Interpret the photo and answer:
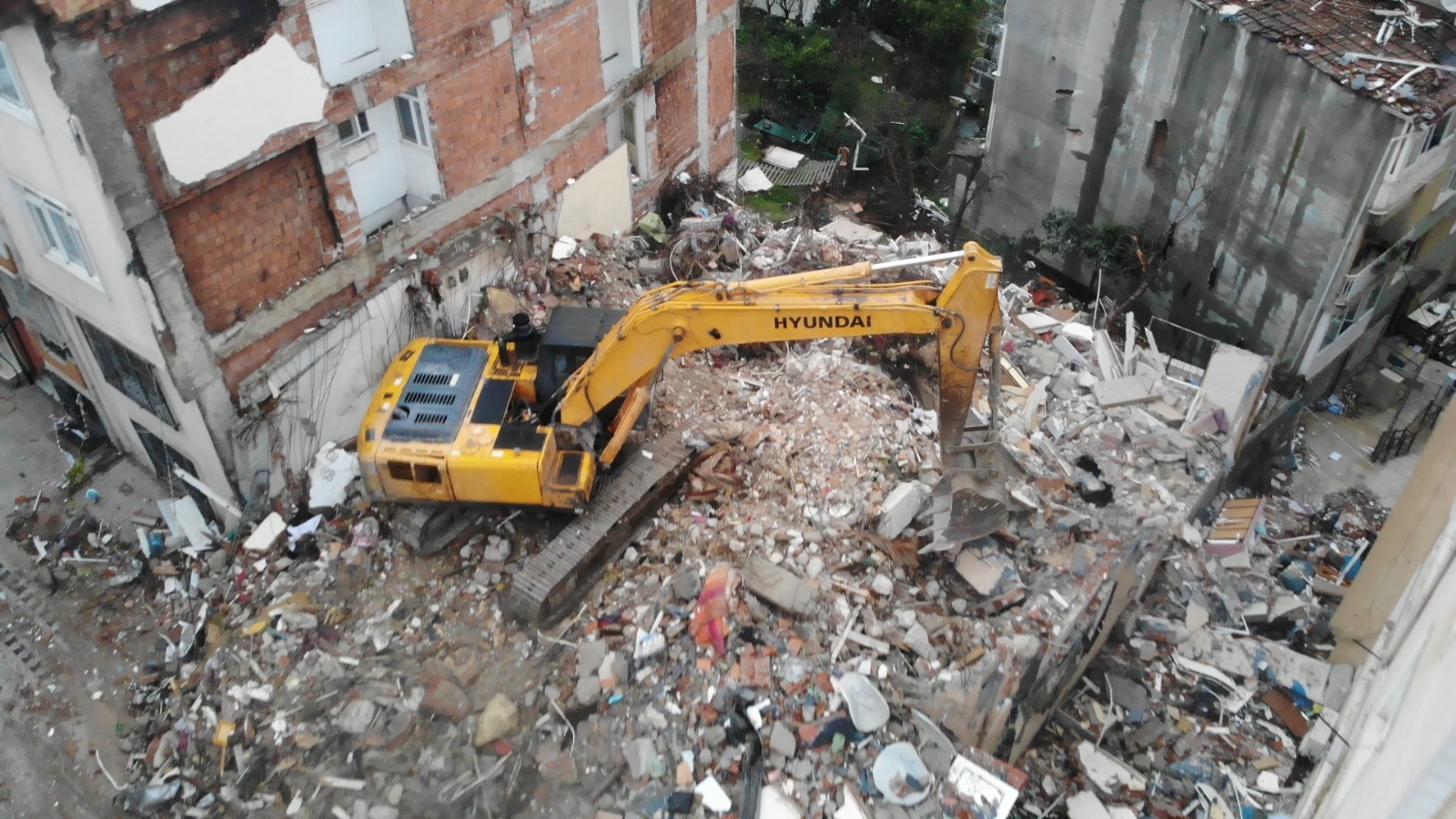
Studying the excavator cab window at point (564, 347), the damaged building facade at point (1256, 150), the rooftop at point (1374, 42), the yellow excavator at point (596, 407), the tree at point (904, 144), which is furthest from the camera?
the tree at point (904, 144)

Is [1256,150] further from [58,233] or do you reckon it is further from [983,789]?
[58,233]

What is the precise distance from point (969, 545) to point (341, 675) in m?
7.01

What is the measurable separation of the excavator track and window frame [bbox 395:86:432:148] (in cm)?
494

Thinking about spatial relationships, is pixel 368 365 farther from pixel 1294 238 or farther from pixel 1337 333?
pixel 1337 333

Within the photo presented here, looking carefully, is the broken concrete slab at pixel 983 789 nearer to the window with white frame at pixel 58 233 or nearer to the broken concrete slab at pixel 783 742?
the broken concrete slab at pixel 783 742

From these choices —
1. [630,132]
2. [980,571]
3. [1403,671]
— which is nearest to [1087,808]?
[980,571]

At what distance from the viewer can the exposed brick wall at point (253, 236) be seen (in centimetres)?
1064

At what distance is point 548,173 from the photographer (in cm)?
1513

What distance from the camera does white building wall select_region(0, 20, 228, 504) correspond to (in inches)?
361

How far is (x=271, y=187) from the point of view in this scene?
36.9 ft

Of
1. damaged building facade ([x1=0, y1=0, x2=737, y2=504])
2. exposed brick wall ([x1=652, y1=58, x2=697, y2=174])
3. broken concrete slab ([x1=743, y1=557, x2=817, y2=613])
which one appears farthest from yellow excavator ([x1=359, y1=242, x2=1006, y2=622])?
exposed brick wall ([x1=652, y1=58, x2=697, y2=174])

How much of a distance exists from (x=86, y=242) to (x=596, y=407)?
5473mm

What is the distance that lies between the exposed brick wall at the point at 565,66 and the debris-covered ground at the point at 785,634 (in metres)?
2.33

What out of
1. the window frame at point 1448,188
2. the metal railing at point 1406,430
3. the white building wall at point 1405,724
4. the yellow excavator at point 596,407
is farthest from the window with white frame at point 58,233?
the window frame at point 1448,188
